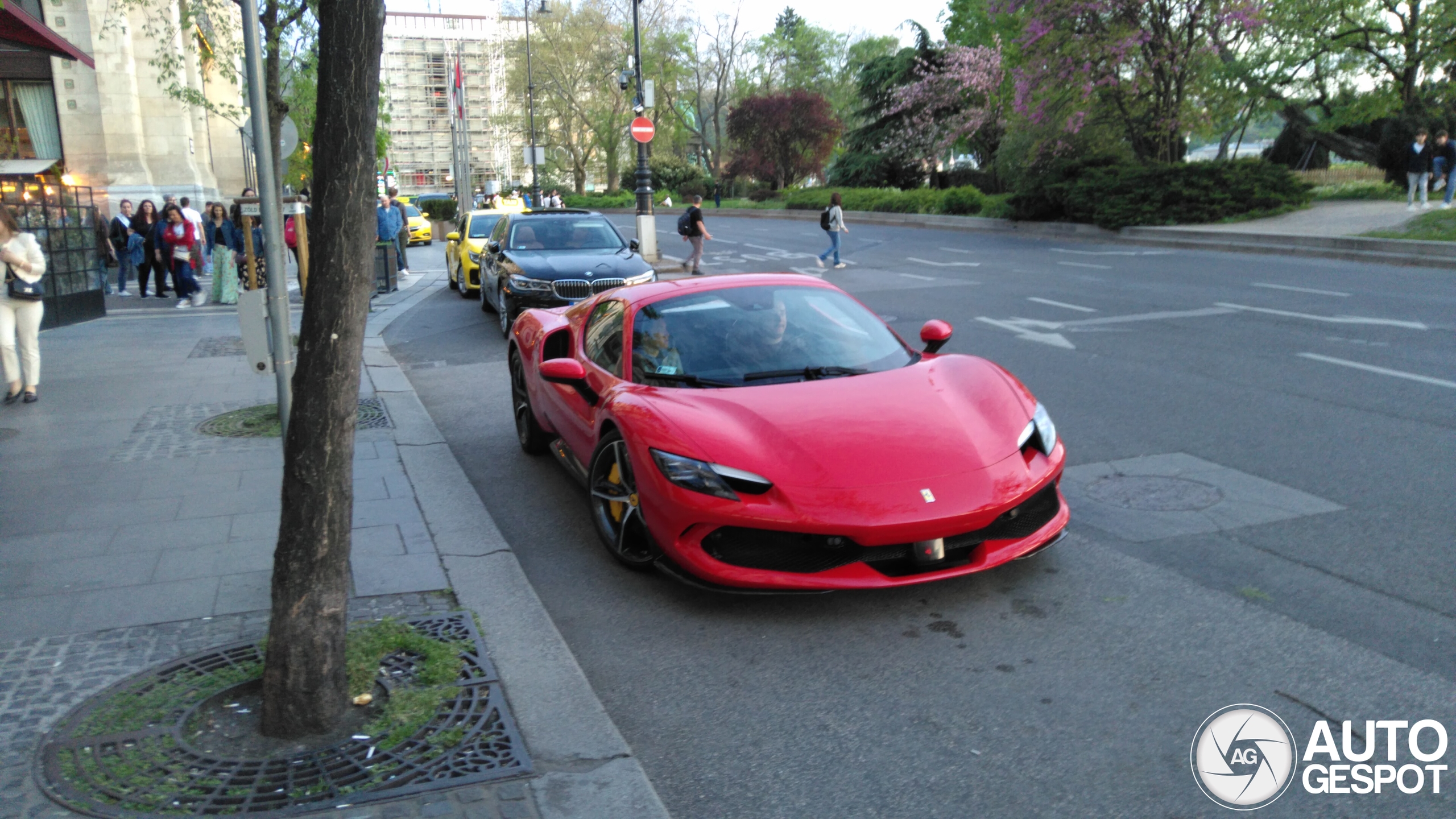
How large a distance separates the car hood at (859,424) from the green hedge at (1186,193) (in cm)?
2431

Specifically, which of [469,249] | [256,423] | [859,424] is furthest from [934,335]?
[469,249]

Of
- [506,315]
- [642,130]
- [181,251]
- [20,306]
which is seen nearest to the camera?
[20,306]

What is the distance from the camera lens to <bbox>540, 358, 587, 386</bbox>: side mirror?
5836 mm

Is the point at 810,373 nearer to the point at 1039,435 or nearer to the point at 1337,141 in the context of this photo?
the point at 1039,435

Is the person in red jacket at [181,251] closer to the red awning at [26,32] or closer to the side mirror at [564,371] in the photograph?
the red awning at [26,32]

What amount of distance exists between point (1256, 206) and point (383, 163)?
40.3m

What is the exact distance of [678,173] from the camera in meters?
74.6

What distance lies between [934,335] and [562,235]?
1041cm

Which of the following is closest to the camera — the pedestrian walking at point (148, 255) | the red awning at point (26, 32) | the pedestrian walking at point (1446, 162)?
the red awning at point (26, 32)

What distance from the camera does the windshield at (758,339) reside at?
17.9 ft

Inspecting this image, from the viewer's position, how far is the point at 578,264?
14.2 meters

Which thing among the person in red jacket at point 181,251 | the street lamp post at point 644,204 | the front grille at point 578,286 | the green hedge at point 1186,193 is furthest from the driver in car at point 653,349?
the green hedge at point 1186,193

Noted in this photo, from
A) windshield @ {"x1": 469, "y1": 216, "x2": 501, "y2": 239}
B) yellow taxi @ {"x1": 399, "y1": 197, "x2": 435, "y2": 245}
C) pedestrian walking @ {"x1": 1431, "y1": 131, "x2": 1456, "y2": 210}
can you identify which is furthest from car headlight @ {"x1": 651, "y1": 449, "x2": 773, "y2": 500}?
yellow taxi @ {"x1": 399, "y1": 197, "x2": 435, "y2": 245}

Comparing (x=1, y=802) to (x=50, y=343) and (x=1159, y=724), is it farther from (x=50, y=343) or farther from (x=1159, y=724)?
(x=50, y=343)
